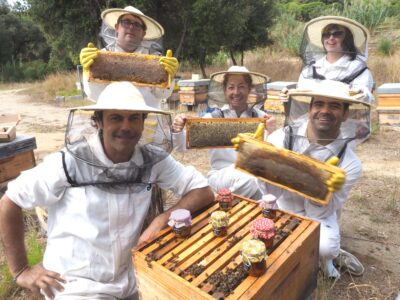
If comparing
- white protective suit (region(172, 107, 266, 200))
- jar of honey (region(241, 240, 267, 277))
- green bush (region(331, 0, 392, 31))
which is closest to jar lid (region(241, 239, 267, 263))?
jar of honey (region(241, 240, 267, 277))

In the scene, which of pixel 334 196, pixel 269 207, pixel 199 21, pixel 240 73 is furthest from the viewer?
pixel 199 21

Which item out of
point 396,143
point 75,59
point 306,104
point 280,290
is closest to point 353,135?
point 306,104

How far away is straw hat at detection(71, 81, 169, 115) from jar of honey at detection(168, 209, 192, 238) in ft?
1.84

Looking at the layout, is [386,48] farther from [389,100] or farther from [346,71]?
[346,71]

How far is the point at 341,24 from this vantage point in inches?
133

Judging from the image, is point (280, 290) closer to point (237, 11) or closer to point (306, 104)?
point (306, 104)

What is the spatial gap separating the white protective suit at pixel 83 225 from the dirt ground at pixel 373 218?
121cm

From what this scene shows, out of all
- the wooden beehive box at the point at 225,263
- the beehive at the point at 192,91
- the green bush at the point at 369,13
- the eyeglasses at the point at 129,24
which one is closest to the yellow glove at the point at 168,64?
the eyeglasses at the point at 129,24

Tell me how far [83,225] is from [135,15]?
218 centimetres

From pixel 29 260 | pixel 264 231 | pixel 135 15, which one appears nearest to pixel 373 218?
pixel 264 231

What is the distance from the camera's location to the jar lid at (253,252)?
1460 millimetres

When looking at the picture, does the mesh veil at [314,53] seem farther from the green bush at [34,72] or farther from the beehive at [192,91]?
the green bush at [34,72]

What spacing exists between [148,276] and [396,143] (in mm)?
6486

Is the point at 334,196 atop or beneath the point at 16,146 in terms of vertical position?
beneath
